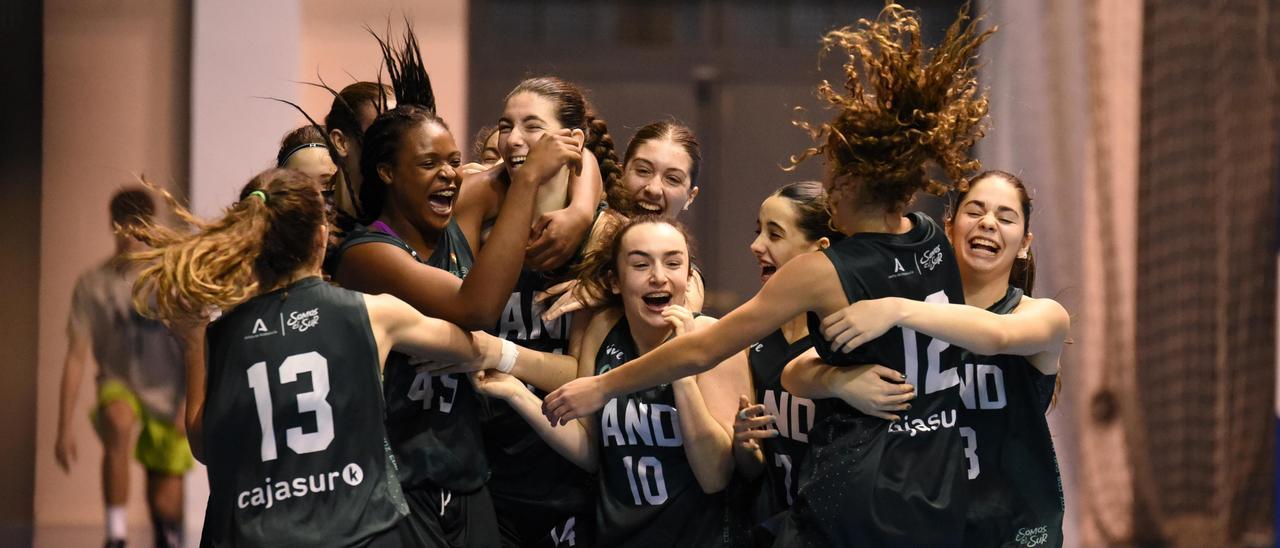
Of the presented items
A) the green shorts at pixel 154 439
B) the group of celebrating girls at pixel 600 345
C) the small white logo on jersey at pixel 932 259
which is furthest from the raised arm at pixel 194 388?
the green shorts at pixel 154 439

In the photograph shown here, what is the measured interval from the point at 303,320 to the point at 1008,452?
4.90ft

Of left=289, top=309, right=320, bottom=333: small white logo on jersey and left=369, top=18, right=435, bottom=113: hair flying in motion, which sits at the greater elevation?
left=369, top=18, right=435, bottom=113: hair flying in motion

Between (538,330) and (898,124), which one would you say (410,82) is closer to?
(538,330)

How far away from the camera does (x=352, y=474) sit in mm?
2414

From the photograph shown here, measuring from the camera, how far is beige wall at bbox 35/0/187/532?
6.94 meters

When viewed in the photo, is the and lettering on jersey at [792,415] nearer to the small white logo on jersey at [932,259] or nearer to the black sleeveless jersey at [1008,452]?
the black sleeveless jersey at [1008,452]

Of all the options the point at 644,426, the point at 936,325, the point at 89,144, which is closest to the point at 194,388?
the point at 644,426

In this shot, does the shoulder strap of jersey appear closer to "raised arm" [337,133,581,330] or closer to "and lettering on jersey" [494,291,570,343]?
"raised arm" [337,133,581,330]

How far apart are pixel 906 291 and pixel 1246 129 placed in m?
5.16

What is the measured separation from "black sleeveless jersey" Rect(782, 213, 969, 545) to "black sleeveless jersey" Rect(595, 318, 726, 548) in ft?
1.05

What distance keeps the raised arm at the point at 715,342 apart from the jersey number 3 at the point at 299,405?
0.48 m

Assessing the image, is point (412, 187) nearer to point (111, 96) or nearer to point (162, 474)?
point (162, 474)

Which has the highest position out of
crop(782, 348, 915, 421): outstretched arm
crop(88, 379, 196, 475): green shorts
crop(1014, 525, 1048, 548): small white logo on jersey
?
crop(782, 348, 915, 421): outstretched arm

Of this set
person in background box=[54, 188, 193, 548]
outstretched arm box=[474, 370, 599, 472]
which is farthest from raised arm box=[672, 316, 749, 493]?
person in background box=[54, 188, 193, 548]
